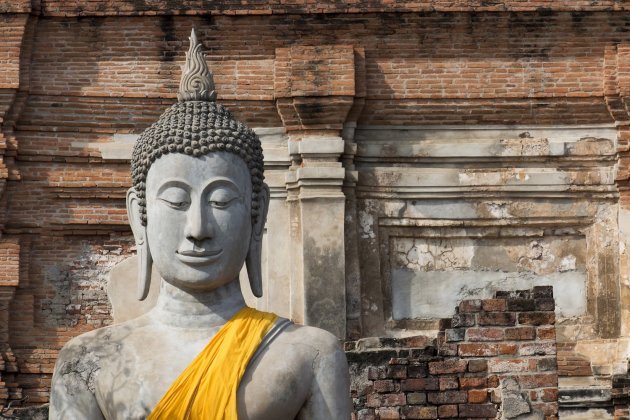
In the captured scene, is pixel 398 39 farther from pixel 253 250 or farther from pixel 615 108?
pixel 253 250

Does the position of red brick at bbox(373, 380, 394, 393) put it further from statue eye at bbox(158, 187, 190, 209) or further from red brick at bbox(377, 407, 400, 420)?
statue eye at bbox(158, 187, 190, 209)

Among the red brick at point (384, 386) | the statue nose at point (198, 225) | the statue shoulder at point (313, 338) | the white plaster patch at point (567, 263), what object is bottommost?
the red brick at point (384, 386)

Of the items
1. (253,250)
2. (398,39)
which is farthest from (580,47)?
(253,250)

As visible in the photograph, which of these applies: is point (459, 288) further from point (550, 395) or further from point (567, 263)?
point (550, 395)

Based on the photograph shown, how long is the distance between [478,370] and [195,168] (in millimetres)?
4719

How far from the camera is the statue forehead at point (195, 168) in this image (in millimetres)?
6043

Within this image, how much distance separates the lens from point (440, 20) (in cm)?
1711

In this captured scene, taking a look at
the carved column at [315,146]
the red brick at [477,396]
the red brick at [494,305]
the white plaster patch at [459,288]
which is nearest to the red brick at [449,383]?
the red brick at [477,396]

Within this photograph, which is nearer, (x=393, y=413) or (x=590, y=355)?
(x=393, y=413)

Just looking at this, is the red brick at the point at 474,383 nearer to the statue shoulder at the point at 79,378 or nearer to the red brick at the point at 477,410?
the red brick at the point at 477,410

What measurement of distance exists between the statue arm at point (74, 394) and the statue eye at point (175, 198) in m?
0.60

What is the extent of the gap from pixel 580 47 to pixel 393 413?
7552 mm

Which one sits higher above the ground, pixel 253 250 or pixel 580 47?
pixel 580 47

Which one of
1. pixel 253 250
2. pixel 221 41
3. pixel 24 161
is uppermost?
pixel 221 41
